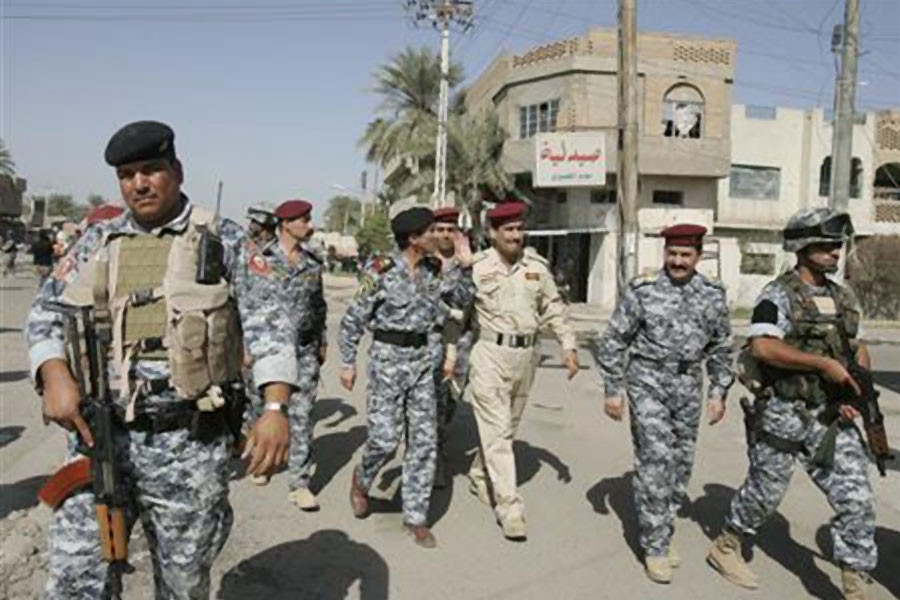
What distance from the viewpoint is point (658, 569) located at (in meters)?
4.16

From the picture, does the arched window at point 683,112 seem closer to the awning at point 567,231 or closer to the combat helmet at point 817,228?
the awning at point 567,231

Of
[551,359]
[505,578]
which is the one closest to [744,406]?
[505,578]

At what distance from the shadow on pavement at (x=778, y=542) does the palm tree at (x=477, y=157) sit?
2567 cm

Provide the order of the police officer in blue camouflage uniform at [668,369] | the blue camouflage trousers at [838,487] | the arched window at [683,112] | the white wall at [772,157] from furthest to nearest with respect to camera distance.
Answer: the white wall at [772,157] < the arched window at [683,112] < the police officer in blue camouflage uniform at [668,369] < the blue camouflage trousers at [838,487]

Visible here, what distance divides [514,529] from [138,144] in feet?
9.84

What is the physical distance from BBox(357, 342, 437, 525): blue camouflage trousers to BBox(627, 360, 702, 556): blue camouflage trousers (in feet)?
3.78

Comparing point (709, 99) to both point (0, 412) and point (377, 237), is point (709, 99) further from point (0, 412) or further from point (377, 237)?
point (0, 412)

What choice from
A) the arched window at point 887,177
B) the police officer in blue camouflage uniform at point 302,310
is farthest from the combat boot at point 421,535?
the arched window at point 887,177

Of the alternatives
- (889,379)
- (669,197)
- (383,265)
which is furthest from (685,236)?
(669,197)

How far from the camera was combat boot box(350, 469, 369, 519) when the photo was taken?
4.90m

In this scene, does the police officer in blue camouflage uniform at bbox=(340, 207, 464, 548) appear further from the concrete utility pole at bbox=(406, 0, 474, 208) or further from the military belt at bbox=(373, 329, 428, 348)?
the concrete utility pole at bbox=(406, 0, 474, 208)

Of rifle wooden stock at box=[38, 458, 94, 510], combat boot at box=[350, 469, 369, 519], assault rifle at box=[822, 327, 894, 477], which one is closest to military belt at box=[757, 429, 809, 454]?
assault rifle at box=[822, 327, 894, 477]

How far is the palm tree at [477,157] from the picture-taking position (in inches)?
1219

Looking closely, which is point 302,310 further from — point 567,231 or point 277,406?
point 567,231
